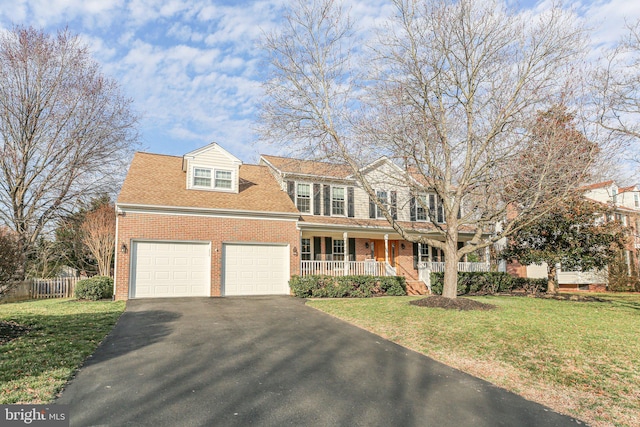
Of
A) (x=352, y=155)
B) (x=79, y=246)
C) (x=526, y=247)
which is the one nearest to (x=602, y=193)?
(x=526, y=247)

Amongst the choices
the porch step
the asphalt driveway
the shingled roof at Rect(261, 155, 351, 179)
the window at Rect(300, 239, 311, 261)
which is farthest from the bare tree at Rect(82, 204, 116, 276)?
the porch step

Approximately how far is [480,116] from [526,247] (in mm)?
8367

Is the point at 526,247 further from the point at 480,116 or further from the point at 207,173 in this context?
the point at 207,173

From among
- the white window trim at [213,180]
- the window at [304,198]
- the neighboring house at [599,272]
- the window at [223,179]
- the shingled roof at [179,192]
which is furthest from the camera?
the neighboring house at [599,272]

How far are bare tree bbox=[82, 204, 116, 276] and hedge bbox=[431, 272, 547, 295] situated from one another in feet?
52.4

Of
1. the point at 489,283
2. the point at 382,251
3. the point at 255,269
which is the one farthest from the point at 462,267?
the point at 255,269

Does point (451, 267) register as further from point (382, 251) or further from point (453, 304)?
point (382, 251)

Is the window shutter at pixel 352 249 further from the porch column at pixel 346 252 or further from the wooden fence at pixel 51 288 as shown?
the wooden fence at pixel 51 288

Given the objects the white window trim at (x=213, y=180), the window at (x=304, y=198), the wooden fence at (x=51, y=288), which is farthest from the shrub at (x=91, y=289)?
the window at (x=304, y=198)

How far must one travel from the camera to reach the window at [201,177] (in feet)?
54.4

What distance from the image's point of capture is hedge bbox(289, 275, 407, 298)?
15.4 m

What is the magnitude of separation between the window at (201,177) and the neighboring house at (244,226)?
0.04 meters

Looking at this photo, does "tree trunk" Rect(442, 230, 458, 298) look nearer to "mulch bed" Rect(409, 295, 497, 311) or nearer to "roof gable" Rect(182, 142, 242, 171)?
"mulch bed" Rect(409, 295, 497, 311)

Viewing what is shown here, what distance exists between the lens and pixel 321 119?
13.1m
